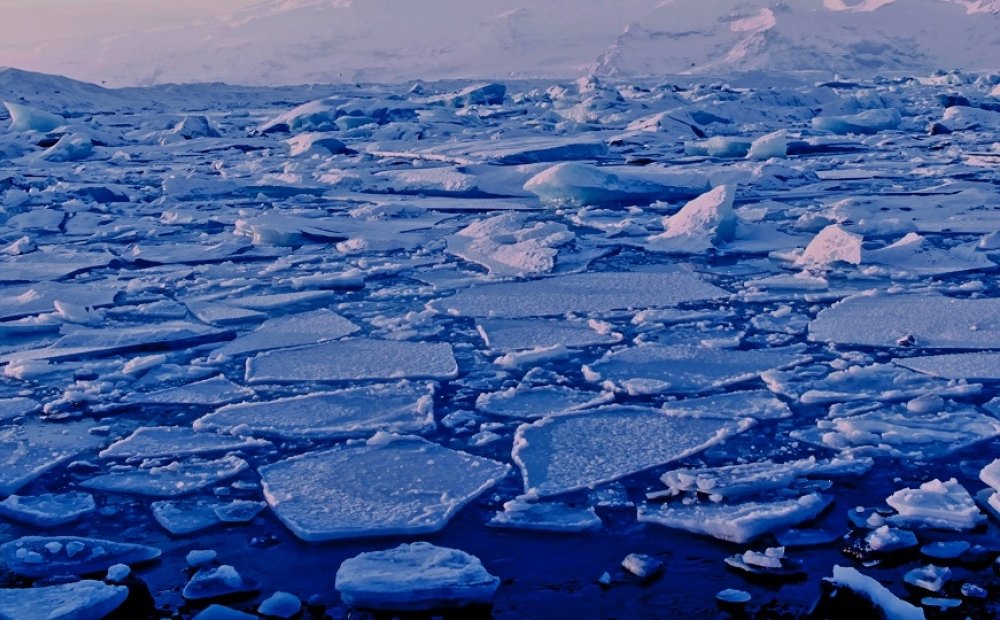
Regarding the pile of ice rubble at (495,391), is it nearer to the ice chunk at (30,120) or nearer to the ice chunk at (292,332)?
the ice chunk at (292,332)

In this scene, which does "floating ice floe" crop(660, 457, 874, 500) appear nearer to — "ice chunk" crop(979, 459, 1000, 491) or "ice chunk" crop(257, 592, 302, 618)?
"ice chunk" crop(979, 459, 1000, 491)

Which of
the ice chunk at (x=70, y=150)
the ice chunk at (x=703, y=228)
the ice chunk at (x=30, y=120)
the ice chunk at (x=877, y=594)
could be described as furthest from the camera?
the ice chunk at (x=30, y=120)

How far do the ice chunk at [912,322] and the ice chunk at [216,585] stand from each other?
2116 mm

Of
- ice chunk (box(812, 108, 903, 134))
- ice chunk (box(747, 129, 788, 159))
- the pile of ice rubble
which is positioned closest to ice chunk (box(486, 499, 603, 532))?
the pile of ice rubble

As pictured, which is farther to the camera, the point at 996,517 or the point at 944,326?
the point at 944,326

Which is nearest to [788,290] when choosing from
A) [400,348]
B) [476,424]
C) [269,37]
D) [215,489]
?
[400,348]

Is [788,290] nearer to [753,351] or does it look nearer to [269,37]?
[753,351]

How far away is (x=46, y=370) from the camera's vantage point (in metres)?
3.18

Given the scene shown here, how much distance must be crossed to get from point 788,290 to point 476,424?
191 cm

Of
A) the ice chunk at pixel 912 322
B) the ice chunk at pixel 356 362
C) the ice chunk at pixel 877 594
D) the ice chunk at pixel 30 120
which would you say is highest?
the ice chunk at pixel 30 120

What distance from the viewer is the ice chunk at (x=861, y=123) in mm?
12703

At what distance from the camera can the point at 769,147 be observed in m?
9.30

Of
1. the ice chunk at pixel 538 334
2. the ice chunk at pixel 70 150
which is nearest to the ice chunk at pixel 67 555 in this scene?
the ice chunk at pixel 538 334

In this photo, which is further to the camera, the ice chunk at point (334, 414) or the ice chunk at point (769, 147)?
A: the ice chunk at point (769, 147)
